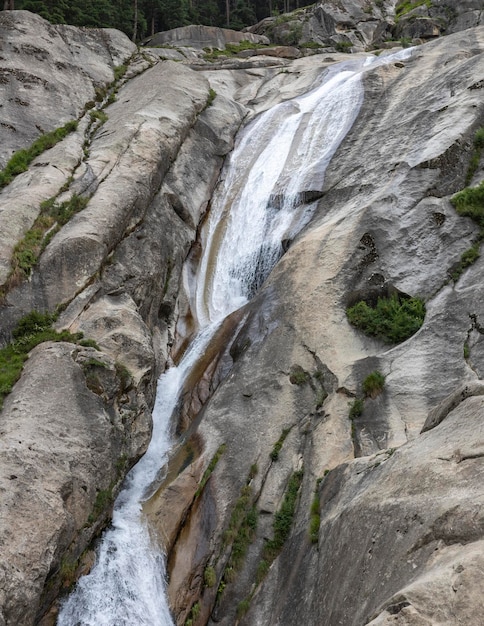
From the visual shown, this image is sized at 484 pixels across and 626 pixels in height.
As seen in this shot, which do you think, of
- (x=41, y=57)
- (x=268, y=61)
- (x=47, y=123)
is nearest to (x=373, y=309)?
(x=47, y=123)

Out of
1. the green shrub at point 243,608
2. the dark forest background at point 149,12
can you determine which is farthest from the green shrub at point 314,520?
the dark forest background at point 149,12

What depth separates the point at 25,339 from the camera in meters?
16.3

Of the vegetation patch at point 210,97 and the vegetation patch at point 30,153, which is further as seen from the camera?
the vegetation patch at point 210,97

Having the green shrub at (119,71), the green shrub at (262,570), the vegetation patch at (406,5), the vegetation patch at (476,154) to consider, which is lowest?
the green shrub at (262,570)

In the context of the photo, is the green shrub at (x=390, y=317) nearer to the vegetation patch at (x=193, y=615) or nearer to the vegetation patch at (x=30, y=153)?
the vegetation patch at (x=193, y=615)

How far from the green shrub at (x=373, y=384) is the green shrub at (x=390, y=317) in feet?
5.83

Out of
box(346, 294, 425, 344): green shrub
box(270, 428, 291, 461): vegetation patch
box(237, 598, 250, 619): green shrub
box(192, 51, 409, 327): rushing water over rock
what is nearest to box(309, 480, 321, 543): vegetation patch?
box(270, 428, 291, 461): vegetation patch

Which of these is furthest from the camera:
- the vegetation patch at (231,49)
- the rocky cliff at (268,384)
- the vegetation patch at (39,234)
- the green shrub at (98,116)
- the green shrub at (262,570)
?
the vegetation patch at (231,49)

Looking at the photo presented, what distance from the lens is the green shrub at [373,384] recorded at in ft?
46.1

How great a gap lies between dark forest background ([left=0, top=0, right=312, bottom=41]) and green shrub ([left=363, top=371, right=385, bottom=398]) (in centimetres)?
3828

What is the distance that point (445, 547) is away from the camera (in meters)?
6.89

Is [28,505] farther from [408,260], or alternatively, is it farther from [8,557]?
[408,260]

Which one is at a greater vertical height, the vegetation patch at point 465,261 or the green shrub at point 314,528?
the vegetation patch at point 465,261

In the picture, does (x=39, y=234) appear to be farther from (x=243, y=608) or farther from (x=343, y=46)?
(x=343, y=46)
